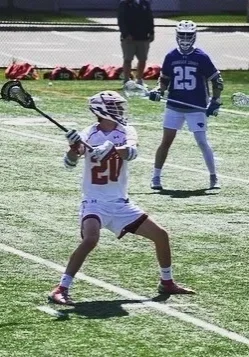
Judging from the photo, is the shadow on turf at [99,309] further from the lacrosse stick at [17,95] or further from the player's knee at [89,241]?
the lacrosse stick at [17,95]

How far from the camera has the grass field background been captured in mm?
9648

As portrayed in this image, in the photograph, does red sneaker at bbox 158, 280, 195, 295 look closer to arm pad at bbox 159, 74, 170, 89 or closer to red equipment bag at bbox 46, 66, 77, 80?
arm pad at bbox 159, 74, 170, 89

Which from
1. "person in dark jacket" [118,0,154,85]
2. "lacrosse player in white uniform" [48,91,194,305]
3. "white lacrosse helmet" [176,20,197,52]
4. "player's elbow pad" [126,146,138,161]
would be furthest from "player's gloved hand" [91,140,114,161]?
"person in dark jacket" [118,0,154,85]

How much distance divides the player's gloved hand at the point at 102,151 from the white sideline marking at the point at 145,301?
116 cm

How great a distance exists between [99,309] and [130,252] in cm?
225

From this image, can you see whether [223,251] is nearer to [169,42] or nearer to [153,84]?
[153,84]

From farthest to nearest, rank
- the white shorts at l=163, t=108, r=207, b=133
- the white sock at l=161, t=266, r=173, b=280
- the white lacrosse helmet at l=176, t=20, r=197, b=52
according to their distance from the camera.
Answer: the white shorts at l=163, t=108, r=207, b=133
the white lacrosse helmet at l=176, t=20, r=197, b=52
the white sock at l=161, t=266, r=173, b=280

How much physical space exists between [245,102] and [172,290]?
6.35 m

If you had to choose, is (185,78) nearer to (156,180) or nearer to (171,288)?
(156,180)

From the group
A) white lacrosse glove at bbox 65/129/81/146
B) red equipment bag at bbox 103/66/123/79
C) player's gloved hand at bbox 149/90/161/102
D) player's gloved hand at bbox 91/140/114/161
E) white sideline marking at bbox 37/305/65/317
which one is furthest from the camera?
red equipment bag at bbox 103/66/123/79

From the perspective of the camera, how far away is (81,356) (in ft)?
30.1

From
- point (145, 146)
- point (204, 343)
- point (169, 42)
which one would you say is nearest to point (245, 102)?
point (145, 146)

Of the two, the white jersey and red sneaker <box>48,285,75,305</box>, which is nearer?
red sneaker <box>48,285,75,305</box>

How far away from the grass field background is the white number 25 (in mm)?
1225
